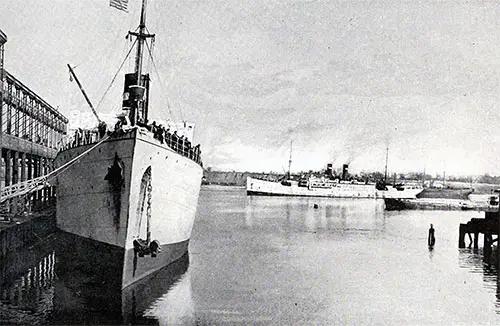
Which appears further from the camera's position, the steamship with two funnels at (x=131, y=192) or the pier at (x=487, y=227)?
the pier at (x=487, y=227)

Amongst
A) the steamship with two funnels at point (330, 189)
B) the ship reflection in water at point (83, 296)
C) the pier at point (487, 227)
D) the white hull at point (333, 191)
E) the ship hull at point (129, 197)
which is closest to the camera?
the ship reflection in water at point (83, 296)

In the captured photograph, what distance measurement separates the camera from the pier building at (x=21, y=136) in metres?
22.5

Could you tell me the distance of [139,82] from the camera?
17406mm

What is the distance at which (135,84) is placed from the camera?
17906mm

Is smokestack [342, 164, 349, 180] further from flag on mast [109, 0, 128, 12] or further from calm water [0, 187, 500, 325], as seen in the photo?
flag on mast [109, 0, 128, 12]

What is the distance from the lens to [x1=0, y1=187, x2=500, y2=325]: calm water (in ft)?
44.1

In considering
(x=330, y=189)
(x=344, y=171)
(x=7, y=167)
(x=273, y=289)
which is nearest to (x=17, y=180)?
(x=7, y=167)

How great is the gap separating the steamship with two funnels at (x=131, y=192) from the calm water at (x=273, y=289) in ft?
3.81

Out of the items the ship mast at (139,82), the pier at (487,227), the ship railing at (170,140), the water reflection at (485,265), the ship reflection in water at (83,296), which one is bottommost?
the water reflection at (485,265)

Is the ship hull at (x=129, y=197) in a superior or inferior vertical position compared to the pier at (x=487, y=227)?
superior

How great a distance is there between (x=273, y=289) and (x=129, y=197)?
5.92 m

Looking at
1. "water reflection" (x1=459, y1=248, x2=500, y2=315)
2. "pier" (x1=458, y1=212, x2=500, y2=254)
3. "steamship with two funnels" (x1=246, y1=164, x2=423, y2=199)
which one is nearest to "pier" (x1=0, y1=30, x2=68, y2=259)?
"water reflection" (x1=459, y1=248, x2=500, y2=315)

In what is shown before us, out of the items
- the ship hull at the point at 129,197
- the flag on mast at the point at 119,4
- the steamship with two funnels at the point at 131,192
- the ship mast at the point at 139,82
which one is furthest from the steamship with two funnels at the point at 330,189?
the flag on mast at the point at 119,4

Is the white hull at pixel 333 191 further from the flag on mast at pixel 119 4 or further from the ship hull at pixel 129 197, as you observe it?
the flag on mast at pixel 119 4
